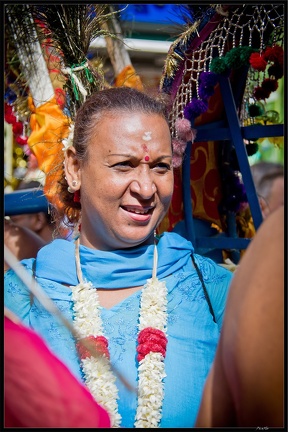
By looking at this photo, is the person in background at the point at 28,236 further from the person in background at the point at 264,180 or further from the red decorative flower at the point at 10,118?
the person in background at the point at 264,180

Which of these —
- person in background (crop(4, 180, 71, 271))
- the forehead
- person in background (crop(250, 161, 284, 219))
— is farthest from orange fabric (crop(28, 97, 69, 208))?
person in background (crop(250, 161, 284, 219))

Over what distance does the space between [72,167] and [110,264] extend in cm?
38

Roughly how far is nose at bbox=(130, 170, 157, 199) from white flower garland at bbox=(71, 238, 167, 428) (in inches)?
10.0

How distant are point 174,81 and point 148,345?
128 centimetres

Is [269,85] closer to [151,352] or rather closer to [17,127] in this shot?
[151,352]

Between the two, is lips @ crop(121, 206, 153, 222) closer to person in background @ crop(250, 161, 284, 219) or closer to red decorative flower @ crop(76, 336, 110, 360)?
red decorative flower @ crop(76, 336, 110, 360)

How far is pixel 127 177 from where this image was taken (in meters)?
1.83

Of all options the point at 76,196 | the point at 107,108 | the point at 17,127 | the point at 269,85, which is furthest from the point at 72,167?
the point at 17,127

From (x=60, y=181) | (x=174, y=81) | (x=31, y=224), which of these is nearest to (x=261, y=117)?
(x=174, y=81)

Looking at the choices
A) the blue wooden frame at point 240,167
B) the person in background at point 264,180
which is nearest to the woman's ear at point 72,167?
the person in background at point 264,180

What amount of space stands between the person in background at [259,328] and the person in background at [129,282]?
0.61 metres

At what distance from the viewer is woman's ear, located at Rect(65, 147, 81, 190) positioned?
2020mm

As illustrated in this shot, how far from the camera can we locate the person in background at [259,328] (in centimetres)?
98

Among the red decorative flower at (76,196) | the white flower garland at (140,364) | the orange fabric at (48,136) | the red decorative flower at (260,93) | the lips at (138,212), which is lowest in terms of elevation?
the white flower garland at (140,364)
